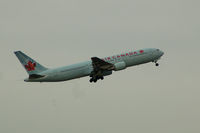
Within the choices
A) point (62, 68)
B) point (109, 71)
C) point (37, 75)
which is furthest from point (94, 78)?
point (37, 75)

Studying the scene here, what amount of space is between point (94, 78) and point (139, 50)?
436 inches

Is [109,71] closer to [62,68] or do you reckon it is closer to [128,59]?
[128,59]

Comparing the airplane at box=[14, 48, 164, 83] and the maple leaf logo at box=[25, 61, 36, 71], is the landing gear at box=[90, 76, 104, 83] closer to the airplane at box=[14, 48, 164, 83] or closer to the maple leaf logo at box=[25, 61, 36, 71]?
the airplane at box=[14, 48, 164, 83]

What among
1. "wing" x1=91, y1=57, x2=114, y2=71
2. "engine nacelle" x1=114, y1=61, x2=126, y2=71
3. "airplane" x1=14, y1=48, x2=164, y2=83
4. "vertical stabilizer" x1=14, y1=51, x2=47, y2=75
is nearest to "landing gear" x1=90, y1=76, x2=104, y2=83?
"airplane" x1=14, y1=48, x2=164, y2=83

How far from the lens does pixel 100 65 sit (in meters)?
72.5

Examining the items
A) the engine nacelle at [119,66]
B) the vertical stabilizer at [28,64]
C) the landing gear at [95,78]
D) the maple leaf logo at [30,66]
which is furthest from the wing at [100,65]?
the maple leaf logo at [30,66]

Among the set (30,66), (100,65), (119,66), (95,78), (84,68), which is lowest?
(95,78)

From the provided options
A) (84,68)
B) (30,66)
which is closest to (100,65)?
(84,68)

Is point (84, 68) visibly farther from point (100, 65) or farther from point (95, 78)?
point (95, 78)

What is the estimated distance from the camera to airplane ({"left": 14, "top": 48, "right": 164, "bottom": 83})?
7085cm

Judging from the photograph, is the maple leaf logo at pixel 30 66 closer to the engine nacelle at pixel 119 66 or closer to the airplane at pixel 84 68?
the airplane at pixel 84 68

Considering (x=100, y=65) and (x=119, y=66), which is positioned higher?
(x=100, y=65)

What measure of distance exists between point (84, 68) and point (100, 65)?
125 inches

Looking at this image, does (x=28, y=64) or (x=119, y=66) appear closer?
(x=28, y=64)
